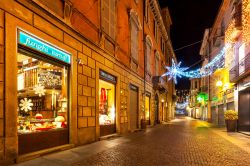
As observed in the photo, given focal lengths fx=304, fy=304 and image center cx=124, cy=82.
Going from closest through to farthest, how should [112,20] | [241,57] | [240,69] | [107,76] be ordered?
[107,76] < [112,20] < [240,69] < [241,57]

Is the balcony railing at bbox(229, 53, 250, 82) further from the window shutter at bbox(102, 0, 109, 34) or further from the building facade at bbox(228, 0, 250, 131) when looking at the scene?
the window shutter at bbox(102, 0, 109, 34)

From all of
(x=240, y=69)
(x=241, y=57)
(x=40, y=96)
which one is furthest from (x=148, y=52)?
Answer: (x=40, y=96)

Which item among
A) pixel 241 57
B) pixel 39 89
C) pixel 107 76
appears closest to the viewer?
pixel 39 89

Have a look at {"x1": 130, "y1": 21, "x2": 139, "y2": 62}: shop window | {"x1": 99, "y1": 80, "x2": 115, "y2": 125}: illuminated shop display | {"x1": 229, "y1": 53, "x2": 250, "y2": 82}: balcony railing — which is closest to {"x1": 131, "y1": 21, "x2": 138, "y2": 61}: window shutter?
{"x1": 130, "y1": 21, "x2": 139, "y2": 62}: shop window

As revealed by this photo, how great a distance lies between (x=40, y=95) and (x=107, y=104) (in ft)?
19.7

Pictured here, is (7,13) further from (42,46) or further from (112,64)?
(112,64)

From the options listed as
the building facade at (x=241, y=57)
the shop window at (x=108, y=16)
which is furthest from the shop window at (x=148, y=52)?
the shop window at (x=108, y=16)

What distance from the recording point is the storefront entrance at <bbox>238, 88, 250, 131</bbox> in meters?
18.8

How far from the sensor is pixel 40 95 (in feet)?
30.4

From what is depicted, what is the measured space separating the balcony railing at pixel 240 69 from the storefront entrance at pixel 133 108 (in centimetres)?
645

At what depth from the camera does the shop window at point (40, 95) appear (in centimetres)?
803

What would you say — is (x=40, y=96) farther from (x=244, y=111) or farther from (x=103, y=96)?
(x=244, y=111)

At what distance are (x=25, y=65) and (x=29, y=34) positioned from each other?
35.6 inches

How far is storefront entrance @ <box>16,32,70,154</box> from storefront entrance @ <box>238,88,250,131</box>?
42.0 feet
